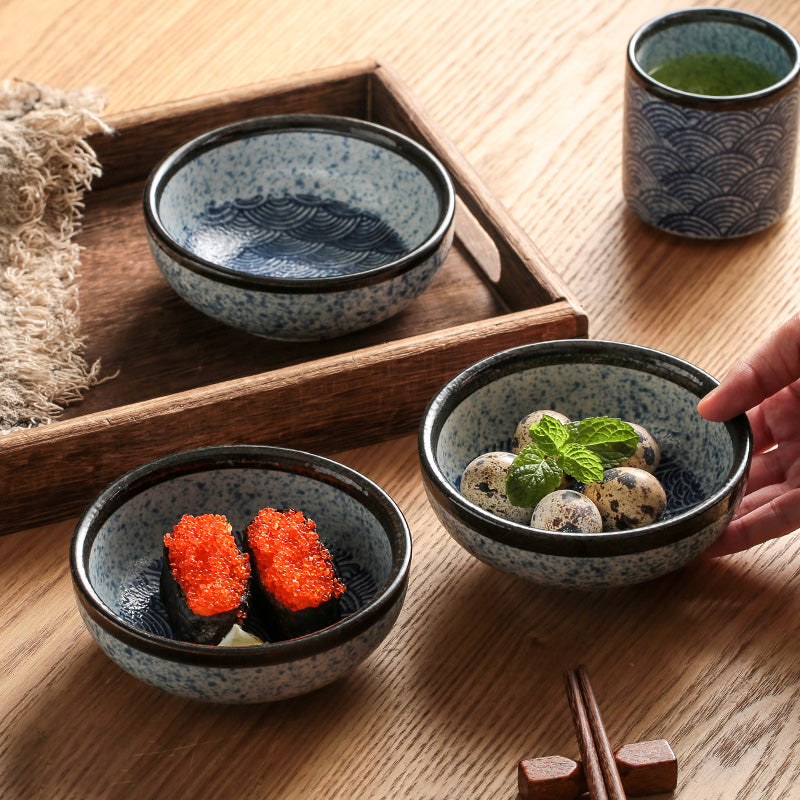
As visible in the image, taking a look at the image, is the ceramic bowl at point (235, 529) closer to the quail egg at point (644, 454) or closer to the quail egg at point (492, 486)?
the quail egg at point (492, 486)

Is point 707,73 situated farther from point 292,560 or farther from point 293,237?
point 292,560

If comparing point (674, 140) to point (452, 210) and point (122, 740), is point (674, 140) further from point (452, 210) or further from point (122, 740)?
point (122, 740)

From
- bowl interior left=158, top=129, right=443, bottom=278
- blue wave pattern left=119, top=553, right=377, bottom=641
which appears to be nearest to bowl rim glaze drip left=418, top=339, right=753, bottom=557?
blue wave pattern left=119, top=553, right=377, bottom=641

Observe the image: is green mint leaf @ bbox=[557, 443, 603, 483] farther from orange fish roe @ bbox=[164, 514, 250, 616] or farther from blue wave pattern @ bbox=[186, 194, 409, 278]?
blue wave pattern @ bbox=[186, 194, 409, 278]

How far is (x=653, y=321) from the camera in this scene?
126 centimetres

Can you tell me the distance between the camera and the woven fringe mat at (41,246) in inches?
44.4

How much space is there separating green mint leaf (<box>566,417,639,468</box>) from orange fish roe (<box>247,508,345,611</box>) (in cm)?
23

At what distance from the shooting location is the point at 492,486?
920 millimetres

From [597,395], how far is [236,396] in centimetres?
32

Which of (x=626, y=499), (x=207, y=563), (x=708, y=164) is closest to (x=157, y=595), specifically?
(x=207, y=563)

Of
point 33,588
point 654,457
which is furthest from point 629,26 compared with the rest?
point 33,588

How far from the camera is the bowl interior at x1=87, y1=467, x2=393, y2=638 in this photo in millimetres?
907

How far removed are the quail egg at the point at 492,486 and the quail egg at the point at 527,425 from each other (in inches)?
1.7

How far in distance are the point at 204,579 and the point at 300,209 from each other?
0.62 m
